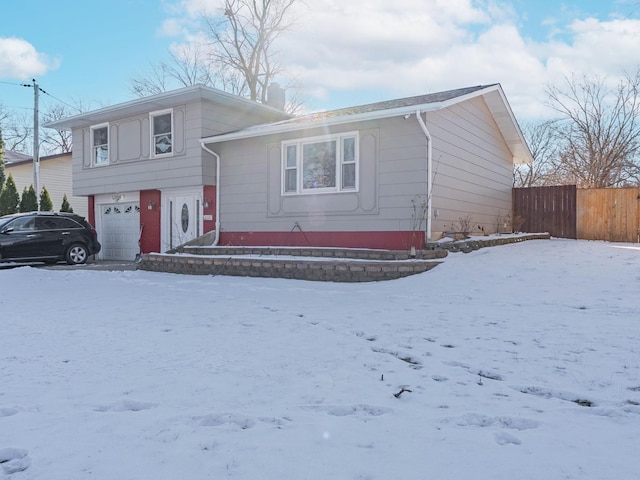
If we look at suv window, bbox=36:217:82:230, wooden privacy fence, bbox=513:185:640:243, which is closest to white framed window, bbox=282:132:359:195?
suv window, bbox=36:217:82:230

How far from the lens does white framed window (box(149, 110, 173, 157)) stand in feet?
43.5

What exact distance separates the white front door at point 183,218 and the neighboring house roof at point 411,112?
2.03m

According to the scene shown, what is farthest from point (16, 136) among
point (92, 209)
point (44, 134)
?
point (92, 209)

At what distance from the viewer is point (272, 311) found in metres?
5.91

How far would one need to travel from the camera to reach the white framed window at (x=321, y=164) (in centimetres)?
1012

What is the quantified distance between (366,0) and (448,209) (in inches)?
204

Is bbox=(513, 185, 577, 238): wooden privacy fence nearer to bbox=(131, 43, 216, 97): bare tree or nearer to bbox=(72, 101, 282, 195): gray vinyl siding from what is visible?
bbox=(72, 101, 282, 195): gray vinyl siding

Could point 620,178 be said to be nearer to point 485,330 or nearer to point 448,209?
point 448,209

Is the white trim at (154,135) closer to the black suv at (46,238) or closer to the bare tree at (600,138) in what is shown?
the black suv at (46,238)

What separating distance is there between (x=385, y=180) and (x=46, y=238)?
8859 mm

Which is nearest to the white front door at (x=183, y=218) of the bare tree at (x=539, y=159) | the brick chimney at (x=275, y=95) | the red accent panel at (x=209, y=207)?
the red accent panel at (x=209, y=207)

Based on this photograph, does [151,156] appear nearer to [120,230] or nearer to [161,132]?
[161,132]

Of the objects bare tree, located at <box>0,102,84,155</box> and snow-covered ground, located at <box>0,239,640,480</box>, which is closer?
snow-covered ground, located at <box>0,239,640,480</box>

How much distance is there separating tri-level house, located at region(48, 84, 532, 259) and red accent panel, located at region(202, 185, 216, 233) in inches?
1.1
